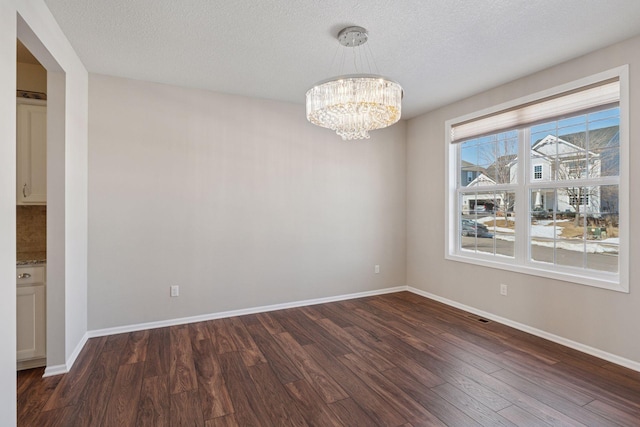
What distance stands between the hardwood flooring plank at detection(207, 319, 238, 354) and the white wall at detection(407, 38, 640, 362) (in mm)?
Answer: 2787

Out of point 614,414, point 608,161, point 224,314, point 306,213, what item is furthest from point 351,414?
point 608,161

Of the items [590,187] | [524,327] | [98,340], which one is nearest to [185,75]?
[98,340]

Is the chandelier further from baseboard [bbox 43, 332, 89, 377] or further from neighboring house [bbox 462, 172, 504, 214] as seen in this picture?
baseboard [bbox 43, 332, 89, 377]

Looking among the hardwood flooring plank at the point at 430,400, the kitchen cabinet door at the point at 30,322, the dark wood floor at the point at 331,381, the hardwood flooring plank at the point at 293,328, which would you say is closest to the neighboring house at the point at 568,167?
the dark wood floor at the point at 331,381

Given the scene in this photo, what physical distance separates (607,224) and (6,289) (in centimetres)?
422

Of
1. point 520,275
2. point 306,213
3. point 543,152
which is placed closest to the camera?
point 543,152

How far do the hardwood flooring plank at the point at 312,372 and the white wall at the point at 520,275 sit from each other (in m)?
2.24

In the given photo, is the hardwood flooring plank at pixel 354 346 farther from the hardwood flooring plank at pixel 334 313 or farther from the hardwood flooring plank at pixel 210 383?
the hardwood flooring plank at pixel 210 383

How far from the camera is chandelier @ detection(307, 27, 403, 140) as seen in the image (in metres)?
Answer: 2.15

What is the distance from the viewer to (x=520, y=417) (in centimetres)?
192

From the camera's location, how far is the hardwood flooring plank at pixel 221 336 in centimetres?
285

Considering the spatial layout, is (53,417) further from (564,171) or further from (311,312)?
(564,171)

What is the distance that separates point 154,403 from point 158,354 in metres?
0.75

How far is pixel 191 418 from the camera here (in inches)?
75.2
